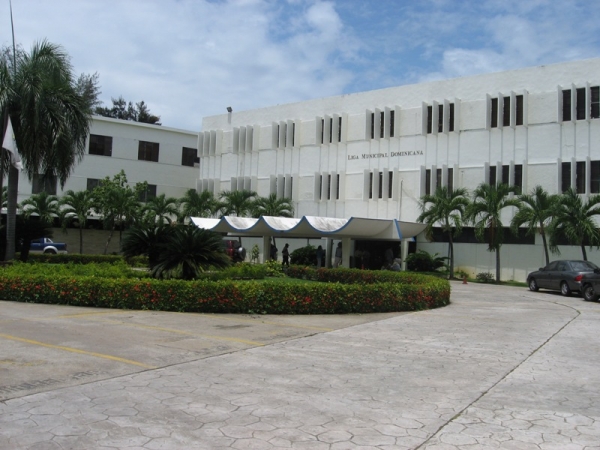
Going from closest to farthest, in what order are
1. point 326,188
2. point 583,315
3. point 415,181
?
point 583,315 < point 415,181 < point 326,188

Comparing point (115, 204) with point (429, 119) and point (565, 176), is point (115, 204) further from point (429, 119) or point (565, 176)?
point (565, 176)

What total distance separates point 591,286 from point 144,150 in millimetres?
37345

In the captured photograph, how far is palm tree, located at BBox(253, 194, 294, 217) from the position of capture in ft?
127

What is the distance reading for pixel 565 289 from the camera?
922 inches

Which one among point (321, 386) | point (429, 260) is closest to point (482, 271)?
point (429, 260)

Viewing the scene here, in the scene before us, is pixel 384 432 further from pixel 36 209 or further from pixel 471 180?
pixel 36 209

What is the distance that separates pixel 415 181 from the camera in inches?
1443

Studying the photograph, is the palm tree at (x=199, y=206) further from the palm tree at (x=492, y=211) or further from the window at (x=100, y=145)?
the palm tree at (x=492, y=211)

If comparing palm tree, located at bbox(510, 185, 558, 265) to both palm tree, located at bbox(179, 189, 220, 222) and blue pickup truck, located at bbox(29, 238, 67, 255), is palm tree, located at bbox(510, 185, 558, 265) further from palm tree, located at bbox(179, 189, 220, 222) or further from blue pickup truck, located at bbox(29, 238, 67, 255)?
blue pickup truck, located at bbox(29, 238, 67, 255)

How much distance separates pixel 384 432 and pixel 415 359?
367cm

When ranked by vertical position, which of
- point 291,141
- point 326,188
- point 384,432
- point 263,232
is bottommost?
point 384,432

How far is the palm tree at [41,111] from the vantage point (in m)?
20.8

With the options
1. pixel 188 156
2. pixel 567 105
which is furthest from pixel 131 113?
pixel 567 105

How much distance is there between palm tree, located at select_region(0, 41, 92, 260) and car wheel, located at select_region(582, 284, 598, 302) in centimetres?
1964
